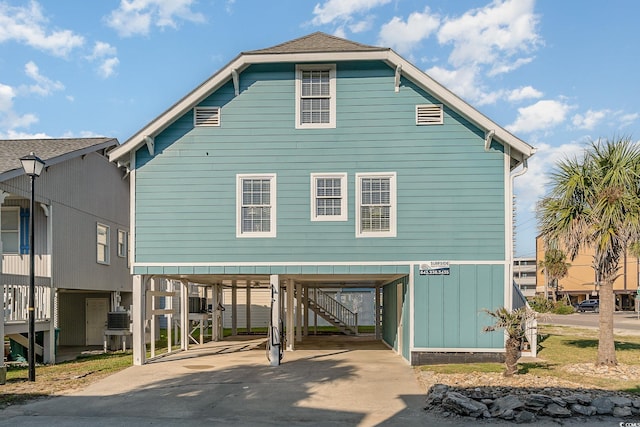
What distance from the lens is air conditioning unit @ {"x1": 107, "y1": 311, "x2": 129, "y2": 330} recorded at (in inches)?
752

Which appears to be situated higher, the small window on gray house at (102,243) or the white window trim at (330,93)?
the white window trim at (330,93)

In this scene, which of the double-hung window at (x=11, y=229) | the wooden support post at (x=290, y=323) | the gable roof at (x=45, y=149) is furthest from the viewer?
the double-hung window at (x=11, y=229)

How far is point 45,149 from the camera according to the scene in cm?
1800

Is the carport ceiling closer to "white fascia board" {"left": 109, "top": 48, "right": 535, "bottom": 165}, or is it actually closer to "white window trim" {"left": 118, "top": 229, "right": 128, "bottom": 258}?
"white fascia board" {"left": 109, "top": 48, "right": 535, "bottom": 165}

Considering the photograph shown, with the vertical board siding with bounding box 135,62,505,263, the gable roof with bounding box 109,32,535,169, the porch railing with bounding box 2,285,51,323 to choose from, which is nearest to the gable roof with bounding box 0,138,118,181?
the gable roof with bounding box 109,32,535,169

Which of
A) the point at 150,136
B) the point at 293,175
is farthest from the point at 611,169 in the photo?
the point at 150,136

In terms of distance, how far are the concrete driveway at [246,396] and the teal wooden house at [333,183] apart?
6.30 ft

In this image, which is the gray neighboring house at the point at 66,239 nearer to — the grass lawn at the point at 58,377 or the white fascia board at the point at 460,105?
the grass lawn at the point at 58,377

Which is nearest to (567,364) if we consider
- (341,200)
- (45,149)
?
(341,200)

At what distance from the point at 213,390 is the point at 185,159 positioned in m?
6.38

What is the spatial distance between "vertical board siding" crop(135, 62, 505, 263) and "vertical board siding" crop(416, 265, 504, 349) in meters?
0.52

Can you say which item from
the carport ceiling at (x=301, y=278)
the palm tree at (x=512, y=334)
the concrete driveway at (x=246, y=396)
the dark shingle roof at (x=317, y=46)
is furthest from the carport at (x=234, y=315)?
the dark shingle roof at (x=317, y=46)

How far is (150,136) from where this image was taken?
14.7 m

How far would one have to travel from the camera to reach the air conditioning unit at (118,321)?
19.1 metres
